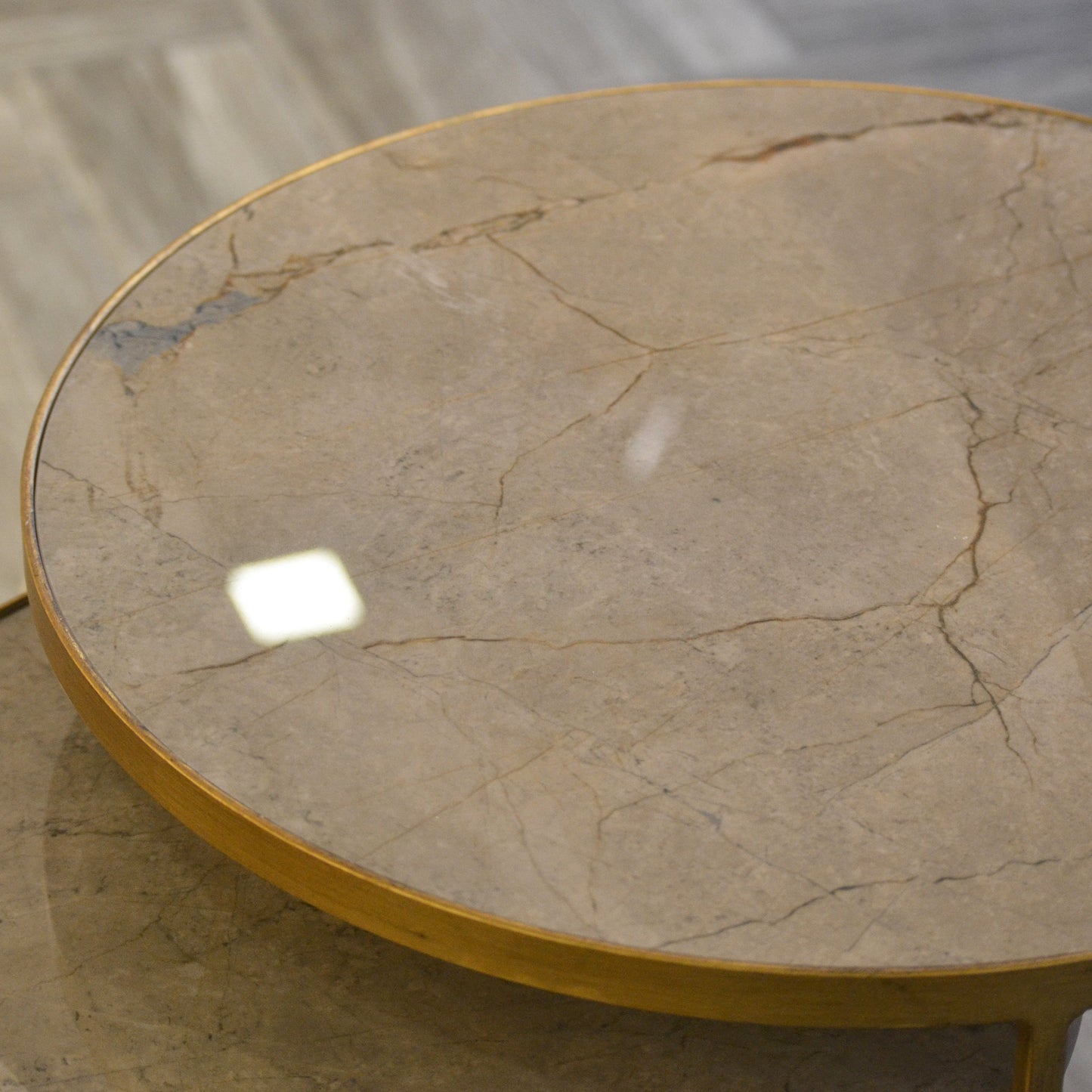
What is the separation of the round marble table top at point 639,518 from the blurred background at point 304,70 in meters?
1.18

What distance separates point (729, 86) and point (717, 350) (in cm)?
54

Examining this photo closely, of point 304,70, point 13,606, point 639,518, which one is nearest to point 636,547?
point 639,518

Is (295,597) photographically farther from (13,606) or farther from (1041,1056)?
(1041,1056)

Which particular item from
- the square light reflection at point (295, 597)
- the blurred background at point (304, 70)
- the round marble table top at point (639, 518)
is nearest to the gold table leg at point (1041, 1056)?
the round marble table top at point (639, 518)

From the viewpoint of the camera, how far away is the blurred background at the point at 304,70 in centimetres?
270

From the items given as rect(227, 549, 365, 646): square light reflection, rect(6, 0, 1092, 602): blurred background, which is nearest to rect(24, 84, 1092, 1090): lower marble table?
rect(227, 549, 365, 646): square light reflection

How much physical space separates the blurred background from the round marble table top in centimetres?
118

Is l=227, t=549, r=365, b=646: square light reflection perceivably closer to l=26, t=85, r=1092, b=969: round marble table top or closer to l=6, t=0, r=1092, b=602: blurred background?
l=26, t=85, r=1092, b=969: round marble table top

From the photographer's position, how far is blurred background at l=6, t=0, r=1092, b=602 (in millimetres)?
2697

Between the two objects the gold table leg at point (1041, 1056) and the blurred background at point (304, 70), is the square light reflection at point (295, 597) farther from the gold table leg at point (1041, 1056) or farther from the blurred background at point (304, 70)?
the blurred background at point (304, 70)

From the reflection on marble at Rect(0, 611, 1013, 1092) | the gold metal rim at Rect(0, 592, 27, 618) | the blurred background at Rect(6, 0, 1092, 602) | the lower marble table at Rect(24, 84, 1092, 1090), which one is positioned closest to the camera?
the lower marble table at Rect(24, 84, 1092, 1090)

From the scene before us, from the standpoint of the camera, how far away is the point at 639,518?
126cm

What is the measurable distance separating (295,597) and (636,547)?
11.7 inches

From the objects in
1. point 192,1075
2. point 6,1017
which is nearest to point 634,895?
point 192,1075
